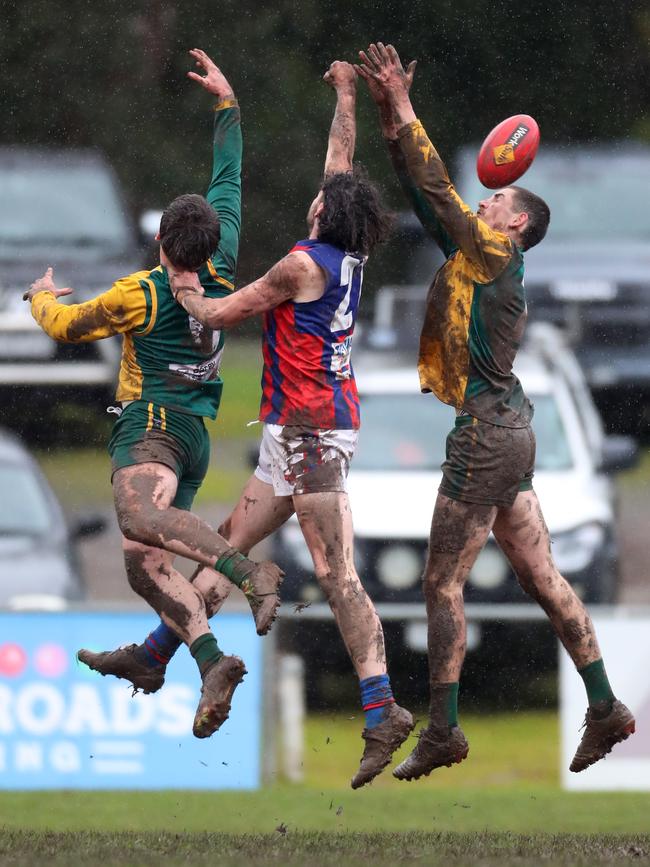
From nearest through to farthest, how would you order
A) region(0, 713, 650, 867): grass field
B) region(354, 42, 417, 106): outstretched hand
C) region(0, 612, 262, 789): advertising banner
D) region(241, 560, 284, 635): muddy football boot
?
region(241, 560, 284, 635): muddy football boot, region(354, 42, 417, 106): outstretched hand, region(0, 612, 262, 789): advertising banner, region(0, 713, 650, 867): grass field


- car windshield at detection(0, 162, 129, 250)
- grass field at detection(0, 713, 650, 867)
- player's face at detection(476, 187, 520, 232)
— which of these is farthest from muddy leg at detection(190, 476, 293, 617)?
car windshield at detection(0, 162, 129, 250)

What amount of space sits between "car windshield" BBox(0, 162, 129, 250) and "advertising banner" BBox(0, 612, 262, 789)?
2.36m

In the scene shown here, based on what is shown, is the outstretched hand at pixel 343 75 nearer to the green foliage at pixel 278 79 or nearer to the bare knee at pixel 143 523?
the bare knee at pixel 143 523

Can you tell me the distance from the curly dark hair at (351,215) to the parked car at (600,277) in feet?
14.4

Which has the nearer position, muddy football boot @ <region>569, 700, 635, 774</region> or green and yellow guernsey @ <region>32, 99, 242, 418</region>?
green and yellow guernsey @ <region>32, 99, 242, 418</region>

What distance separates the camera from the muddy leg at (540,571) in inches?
263

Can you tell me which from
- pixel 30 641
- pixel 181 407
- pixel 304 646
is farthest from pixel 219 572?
pixel 304 646

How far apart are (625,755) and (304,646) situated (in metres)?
1.94

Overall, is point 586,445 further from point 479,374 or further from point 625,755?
point 479,374

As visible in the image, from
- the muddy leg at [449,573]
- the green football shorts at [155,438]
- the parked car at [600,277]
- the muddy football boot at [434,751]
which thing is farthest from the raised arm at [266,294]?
the parked car at [600,277]

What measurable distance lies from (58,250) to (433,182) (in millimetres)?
4910

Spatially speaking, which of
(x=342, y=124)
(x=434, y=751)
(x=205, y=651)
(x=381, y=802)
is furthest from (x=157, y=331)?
(x=381, y=802)

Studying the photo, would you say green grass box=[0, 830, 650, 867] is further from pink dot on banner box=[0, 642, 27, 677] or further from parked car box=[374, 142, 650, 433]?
parked car box=[374, 142, 650, 433]

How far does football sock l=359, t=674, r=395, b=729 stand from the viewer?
6.41m
